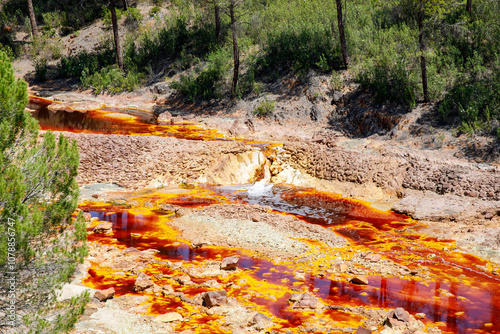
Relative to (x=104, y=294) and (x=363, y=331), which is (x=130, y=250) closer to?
(x=104, y=294)

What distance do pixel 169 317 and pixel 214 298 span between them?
70 cm

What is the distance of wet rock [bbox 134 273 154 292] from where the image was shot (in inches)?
253

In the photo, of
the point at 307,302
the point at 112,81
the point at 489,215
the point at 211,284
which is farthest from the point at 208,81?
the point at 307,302

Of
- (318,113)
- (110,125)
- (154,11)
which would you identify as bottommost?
(318,113)

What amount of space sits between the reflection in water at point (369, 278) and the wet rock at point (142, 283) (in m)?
0.19

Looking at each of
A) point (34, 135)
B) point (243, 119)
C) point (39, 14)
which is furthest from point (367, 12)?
point (39, 14)

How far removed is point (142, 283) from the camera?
646 centimetres

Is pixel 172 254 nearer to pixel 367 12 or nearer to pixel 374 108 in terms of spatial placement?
pixel 374 108

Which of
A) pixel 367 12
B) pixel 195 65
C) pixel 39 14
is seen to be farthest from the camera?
pixel 39 14

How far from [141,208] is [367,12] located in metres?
17.3

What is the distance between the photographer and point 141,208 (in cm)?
1066

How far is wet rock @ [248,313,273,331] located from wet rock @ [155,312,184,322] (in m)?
0.99

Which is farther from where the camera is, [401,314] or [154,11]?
[154,11]

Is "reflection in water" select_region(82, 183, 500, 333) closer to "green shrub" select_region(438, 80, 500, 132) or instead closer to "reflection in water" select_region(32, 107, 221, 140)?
"green shrub" select_region(438, 80, 500, 132)
